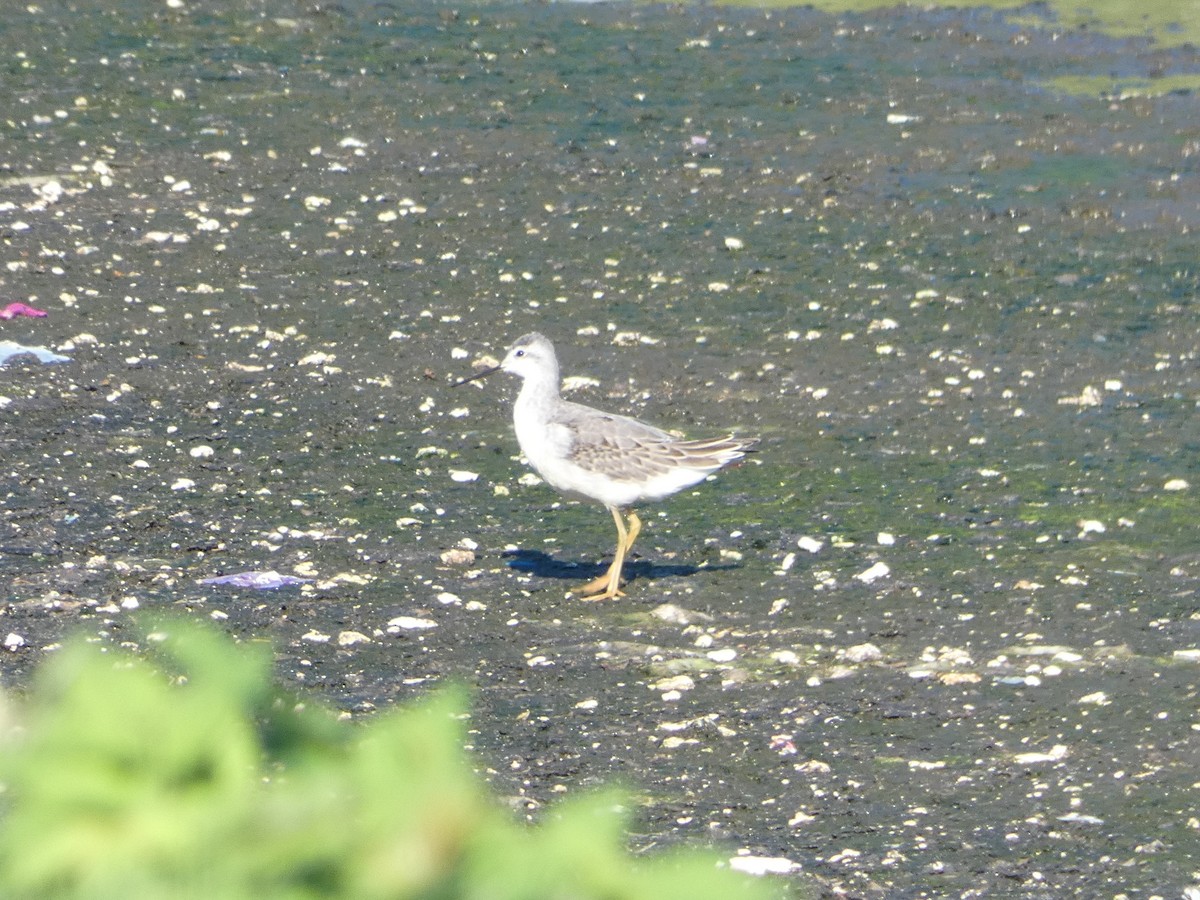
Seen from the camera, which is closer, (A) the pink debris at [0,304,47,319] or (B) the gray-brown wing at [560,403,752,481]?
(B) the gray-brown wing at [560,403,752,481]

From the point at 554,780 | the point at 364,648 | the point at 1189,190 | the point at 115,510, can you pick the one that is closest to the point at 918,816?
the point at 554,780

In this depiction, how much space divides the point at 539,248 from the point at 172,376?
11.0ft

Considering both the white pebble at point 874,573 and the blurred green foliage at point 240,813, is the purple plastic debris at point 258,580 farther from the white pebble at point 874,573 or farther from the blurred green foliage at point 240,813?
the blurred green foliage at point 240,813

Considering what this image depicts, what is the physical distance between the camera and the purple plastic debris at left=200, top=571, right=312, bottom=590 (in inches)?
289

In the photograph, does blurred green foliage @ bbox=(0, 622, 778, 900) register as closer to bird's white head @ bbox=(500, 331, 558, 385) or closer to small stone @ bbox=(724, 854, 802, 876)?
small stone @ bbox=(724, 854, 802, 876)

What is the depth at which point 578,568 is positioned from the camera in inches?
314

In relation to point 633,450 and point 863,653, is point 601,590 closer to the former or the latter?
point 633,450

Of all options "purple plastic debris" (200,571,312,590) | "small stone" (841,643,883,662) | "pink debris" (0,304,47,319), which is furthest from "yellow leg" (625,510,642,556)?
"pink debris" (0,304,47,319)

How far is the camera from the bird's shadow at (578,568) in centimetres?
782

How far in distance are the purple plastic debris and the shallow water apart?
11cm

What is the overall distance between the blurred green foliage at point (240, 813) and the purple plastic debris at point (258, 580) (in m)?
6.13

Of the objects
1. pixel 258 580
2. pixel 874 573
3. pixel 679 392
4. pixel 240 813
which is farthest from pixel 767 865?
pixel 679 392

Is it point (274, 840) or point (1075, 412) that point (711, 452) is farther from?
point (274, 840)

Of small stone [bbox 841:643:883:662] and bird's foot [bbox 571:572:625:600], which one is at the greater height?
bird's foot [bbox 571:572:625:600]
